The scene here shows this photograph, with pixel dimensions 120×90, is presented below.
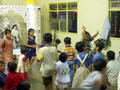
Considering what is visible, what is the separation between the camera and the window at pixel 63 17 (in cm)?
972

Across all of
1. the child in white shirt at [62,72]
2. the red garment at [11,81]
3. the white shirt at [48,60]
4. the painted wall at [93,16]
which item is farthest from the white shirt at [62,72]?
the painted wall at [93,16]

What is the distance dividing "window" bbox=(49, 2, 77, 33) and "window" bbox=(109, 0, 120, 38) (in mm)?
2000

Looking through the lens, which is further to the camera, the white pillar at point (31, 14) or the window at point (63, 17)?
the white pillar at point (31, 14)

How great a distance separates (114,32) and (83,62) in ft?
14.5

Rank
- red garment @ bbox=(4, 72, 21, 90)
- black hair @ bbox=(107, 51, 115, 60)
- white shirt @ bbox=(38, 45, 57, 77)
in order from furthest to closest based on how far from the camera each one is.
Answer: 1. black hair @ bbox=(107, 51, 115, 60)
2. white shirt @ bbox=(38, 45, 57, 77)
3. red garment @ bbox=(4, 72, 21, 90)

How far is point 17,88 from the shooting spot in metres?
3.33

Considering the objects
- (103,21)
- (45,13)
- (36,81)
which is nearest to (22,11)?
(45,13)

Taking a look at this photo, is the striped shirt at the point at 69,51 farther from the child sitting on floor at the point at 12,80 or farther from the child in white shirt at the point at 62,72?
the child sitting on floor at the point at 12,80

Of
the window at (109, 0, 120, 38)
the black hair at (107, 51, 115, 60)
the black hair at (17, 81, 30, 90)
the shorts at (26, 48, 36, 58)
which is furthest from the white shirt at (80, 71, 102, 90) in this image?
the window at (109, 0, 120, 38)

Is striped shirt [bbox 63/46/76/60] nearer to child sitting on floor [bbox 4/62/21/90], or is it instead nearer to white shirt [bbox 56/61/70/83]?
white shirt [bbox 56/61/70/83]

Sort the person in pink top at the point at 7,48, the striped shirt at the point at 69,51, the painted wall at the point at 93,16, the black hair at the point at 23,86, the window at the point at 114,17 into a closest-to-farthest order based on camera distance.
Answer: the black hair at the point at 23,86
the striped shirt at the point at 69,51
the person in pink top at the point at 7,48
the window at the point at 114,17
the painted wall at the point at 93,16

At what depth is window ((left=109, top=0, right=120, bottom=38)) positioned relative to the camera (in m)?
7.89

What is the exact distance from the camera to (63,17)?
10266 millimetres

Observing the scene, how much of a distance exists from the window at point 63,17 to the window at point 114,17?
2000mm
